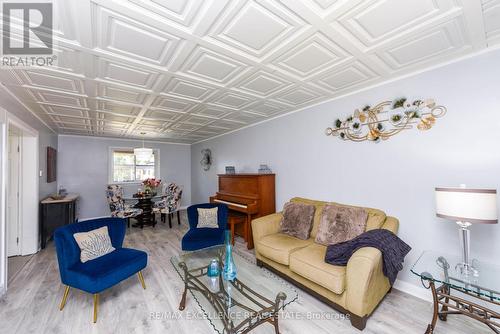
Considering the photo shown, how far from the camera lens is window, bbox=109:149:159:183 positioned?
21.9ft

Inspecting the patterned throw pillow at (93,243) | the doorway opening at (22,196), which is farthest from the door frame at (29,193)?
the patterned throw pillow at (93,243)

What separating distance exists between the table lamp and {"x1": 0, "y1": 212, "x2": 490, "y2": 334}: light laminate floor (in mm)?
697

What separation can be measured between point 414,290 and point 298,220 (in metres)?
1.49

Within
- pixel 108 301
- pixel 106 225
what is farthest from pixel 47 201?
pixel 108 301

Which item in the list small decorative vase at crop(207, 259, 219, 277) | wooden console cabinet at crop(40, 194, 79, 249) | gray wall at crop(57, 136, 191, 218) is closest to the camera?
small decorative vase at crop(207, 259, 219, 277)

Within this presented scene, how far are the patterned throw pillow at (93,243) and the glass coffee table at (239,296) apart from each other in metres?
0.90

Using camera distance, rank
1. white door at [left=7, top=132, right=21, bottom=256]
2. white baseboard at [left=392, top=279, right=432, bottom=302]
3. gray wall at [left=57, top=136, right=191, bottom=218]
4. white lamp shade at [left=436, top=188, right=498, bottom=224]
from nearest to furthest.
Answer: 1. white lamp shade at [left=436, top=188, right=498, bottom=224]
2. white baseboard at [left=392, top=279, right=432, bottom=302]
3. white door at [left=7, top=132, right=21, bottom=256]
4. gray wall at [left=57, top=136, right=191, bottom=218]

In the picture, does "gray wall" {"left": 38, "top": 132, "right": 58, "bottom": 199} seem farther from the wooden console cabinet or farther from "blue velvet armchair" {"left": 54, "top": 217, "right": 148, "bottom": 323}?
"blue velvet armchair" {"left": 54, "top": 217, "right": 148, "bottom": 323}

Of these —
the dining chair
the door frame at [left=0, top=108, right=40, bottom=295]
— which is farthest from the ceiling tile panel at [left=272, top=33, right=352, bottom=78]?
the dining chair

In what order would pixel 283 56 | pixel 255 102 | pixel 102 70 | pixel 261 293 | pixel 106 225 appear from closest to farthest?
pixel 261 293 → pixel 283 56 → pixel 102 70 → pixel 106 225 → pixel 255 102

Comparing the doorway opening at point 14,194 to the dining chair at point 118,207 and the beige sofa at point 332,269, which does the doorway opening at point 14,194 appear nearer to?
the dining chair at point 118,207

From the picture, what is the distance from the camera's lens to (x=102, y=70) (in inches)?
87.9

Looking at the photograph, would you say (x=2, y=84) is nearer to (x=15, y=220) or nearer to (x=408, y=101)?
(x=15, y=220)

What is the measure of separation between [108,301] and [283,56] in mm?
3198
